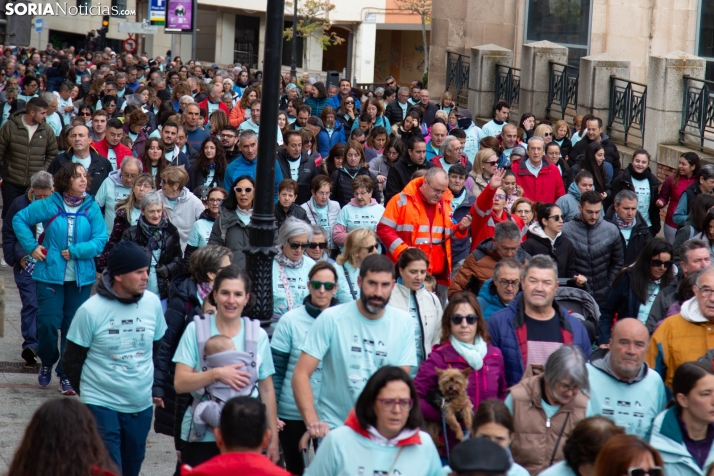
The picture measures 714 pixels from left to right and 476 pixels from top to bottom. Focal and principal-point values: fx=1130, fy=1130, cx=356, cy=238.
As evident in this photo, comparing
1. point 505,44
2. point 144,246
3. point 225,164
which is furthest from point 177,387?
point 505,44

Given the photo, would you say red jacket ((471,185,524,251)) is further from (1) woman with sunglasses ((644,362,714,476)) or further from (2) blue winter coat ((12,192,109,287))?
(1) woman with sunglasses ((644,362,714,476))

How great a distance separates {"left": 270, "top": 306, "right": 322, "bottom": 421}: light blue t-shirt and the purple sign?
1218 inches

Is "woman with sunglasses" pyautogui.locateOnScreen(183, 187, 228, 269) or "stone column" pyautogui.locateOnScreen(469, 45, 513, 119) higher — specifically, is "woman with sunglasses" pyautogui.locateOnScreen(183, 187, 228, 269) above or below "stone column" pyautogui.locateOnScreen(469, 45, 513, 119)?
below

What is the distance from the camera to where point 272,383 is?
247 inches

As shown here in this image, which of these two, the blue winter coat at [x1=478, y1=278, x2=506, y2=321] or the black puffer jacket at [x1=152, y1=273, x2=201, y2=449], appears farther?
the blue winter coat at [x1=478, y1=278, x2=506, y2=321]

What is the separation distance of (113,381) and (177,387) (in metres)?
0.92

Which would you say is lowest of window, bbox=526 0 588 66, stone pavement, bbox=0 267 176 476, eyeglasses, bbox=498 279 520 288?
stone pavement, bbox=0 267 176 476

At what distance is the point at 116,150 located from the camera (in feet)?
44.9

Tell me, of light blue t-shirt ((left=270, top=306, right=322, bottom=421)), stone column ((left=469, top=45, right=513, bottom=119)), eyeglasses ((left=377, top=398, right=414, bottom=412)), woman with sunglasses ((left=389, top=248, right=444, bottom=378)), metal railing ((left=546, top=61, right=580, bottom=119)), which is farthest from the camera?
stone column ((left=469, top=45, right=513, bottom=119))

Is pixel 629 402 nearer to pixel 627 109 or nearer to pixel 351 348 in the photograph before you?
pixel 351 348

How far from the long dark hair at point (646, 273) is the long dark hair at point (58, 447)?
5.19 m

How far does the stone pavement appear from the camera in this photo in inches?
324

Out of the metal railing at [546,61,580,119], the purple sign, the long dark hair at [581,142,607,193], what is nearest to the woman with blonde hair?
the long dark hair at [581,142,607,193]

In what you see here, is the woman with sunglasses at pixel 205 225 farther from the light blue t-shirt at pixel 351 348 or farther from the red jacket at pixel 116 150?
the red jacket at pixel 116 150
